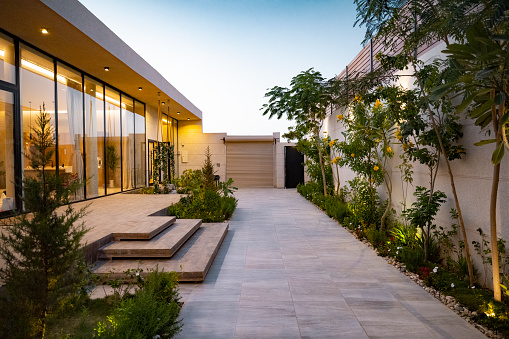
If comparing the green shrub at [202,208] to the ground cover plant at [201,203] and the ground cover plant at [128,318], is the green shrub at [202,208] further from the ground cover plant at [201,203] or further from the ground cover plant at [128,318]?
the ground cover plant at [128,318]

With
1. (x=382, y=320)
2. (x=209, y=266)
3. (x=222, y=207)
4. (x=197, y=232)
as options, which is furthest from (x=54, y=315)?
(x=222, y=207)

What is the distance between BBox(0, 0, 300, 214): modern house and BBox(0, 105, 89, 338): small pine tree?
659 mm

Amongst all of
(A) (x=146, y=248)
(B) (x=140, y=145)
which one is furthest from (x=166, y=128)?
(A) (x=146, y=248)

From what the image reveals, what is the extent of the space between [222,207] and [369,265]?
4633mm

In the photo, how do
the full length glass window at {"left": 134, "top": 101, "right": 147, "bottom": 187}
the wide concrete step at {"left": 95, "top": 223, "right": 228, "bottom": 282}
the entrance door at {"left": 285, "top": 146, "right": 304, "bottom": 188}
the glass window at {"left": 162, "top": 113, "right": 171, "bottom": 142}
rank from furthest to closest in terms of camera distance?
the entrance door at {"left": 285, "top": 146, "right": 304, "bottom": 188} → the glass window at {"left": 162, "top": 113, "right": 171, "bottom": 142} → the full length glass window at {"left": 134, "top": 101, "right": 147, "bottom": 187} → the wide concrete step at {"left": 95, "top": 223, "right": 228, "bottom": 282}

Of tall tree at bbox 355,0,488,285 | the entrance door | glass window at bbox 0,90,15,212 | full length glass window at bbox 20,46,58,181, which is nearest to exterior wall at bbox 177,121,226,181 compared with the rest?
the entrance door

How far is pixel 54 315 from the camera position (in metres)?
2.03

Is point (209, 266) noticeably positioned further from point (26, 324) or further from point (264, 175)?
point (264, 175)

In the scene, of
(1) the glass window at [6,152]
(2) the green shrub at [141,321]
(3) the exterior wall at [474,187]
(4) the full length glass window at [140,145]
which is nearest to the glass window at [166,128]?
(4) the full length glass window at [140,145]

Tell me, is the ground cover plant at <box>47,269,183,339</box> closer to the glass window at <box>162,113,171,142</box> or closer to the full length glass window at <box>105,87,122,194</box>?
the full length glass window at <box>105,87,122,194</box>

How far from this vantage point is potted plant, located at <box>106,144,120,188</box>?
10.8m

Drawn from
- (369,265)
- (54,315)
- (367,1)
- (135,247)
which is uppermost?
(367,1)

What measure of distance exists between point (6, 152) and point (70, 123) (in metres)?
2.38

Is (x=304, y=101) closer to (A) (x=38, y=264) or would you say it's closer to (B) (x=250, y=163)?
(B) (x=250, y=163)
